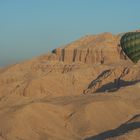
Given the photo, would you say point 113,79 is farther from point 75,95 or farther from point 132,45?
point 132,45

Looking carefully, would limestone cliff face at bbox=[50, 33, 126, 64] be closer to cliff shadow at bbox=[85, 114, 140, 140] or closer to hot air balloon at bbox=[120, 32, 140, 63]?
cliff shadow at bbox=[85, 114, 140, 140]

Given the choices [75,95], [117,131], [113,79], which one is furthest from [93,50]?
[117,131]

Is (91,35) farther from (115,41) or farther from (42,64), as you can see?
(42,64)

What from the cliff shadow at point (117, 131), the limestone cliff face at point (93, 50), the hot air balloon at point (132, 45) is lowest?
the limestone cliff face at point (93, 50)

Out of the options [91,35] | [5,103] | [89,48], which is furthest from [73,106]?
[91,35]

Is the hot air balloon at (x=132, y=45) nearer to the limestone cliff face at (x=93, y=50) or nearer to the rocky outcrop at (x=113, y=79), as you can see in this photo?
the rocky outcrop at (x=113, y=79)

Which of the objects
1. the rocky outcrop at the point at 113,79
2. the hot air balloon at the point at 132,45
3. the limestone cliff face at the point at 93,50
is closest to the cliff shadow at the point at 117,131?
the hot air balloon at the point at 132,45

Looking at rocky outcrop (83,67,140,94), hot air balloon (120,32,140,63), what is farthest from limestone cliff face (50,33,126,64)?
hot air balloon (120,32,140,63)

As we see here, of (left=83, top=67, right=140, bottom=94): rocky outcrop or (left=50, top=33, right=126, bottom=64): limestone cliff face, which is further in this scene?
(left=50, top=33, right=126, bottom=64): limestone cliff face
